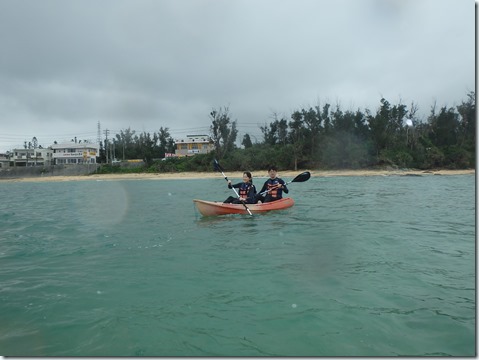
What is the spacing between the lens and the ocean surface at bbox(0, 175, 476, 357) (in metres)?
3.30

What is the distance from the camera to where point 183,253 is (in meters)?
6.48

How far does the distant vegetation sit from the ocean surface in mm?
30875

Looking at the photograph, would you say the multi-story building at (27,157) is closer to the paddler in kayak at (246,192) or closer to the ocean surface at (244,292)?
the paddler in kayak at (246,192)

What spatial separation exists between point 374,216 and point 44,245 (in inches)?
327

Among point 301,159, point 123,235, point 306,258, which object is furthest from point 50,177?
point 306,258

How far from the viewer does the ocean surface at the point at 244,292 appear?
3.30 metres

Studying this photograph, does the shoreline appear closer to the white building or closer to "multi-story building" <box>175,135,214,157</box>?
the white building

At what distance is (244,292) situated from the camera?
4453 millimetres

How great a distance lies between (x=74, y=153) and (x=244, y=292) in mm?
67337

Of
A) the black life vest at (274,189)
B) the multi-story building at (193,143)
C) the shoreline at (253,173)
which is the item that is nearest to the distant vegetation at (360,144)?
the shoreline at (253,173)

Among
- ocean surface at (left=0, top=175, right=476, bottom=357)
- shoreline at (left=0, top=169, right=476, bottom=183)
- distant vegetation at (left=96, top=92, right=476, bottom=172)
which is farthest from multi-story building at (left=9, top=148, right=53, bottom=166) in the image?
ocean surface at (left=0, top=175, right=476, bottom=357)

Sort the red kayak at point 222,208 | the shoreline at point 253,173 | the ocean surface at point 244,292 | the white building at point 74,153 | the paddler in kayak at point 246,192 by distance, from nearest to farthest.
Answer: the ocean surface at point 244,292 → the red kayak at point 222,208 → the paddler in kayak at point 246,192 → the shoreline at point 253,173 → the white building at point 74,153

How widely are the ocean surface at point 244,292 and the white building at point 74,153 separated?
59.4 m

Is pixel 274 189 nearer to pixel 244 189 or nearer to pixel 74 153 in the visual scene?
pixel 244 189
